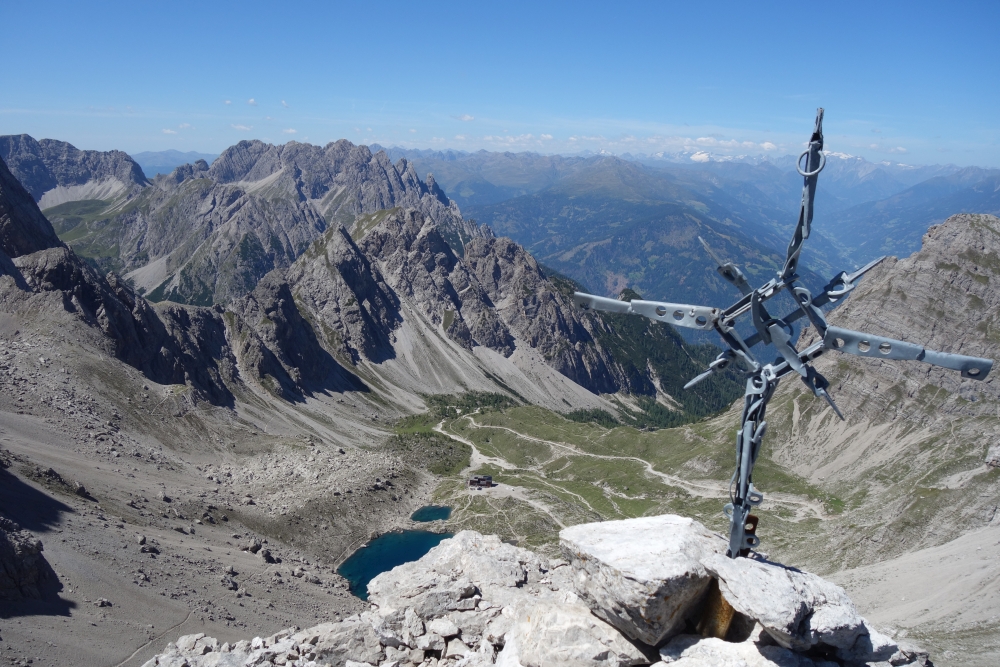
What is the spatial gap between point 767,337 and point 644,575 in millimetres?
8122

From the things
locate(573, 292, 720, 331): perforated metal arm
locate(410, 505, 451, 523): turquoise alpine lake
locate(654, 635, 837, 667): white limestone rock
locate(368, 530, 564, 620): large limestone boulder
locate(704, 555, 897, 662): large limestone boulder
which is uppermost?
locate(573, 292, 720, 331): perforated metal arm

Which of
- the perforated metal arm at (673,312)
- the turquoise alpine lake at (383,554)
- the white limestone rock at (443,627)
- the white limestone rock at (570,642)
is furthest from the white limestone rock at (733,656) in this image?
the turquoise alpine lake at (383,554)

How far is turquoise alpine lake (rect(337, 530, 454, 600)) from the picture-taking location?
309ft

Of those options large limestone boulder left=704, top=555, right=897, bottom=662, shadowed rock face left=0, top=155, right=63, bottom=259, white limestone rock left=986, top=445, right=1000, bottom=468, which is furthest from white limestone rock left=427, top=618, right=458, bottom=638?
shadowed rock face left=0, top=155, right=63, bottom=259

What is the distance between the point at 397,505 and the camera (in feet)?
387

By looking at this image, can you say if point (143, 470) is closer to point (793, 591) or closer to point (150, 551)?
point (150, 551)

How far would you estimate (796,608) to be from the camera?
54.6 ft

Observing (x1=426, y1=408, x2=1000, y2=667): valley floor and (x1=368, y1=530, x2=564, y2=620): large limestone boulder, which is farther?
(x1=426, y1=408, x2=1000, y2=667): valley floor

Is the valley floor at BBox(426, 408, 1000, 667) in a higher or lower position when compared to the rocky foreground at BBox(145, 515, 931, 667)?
lower

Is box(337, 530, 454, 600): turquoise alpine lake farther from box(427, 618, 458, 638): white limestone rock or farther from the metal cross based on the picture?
the metal cross

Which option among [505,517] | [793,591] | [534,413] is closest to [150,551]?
[793,591]

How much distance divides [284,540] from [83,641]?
168 feet

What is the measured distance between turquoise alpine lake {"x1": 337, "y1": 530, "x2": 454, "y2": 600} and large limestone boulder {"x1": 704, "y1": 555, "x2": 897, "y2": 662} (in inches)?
3119

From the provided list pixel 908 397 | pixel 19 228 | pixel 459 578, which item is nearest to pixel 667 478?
pixel 908 397
